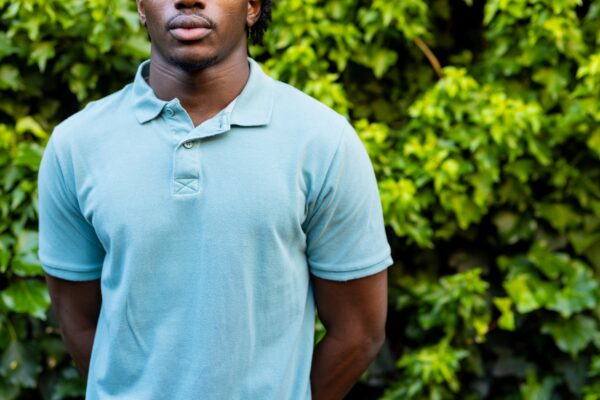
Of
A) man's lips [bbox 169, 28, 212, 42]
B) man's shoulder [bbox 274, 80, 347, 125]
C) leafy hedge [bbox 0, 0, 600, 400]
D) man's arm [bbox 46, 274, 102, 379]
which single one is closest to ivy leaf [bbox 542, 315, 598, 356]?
leafy hedge [bbox 0, 0, 600, 400]

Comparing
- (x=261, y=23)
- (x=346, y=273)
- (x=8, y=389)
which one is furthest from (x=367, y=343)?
(x=8, y=389)

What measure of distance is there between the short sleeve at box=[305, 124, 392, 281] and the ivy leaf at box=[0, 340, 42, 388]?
5.30 ft

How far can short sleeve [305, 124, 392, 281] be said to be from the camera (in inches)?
81.1

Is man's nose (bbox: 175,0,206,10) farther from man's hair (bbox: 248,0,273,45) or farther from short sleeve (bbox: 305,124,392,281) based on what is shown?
short sleeve (bbox: 305,124,392,281)

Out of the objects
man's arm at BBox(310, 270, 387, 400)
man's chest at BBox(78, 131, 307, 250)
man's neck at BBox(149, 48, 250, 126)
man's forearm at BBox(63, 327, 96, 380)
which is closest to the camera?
man's chest at BBox(78, 131, 307, 250)

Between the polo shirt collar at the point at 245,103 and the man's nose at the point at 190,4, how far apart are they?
0.20m

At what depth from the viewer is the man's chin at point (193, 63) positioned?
6.57ft

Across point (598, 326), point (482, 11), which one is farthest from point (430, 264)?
point (482, 11)

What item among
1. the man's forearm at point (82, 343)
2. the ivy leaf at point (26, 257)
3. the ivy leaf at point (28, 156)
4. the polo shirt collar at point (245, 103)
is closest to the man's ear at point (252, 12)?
the polo shirt collar at point (245, 103)

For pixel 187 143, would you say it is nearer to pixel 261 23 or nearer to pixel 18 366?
pixel 261 23

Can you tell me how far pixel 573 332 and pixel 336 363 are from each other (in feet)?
4.67

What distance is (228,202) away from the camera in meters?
1.95

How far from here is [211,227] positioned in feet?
6.38

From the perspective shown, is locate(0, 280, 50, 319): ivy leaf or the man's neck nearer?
the man's neck
